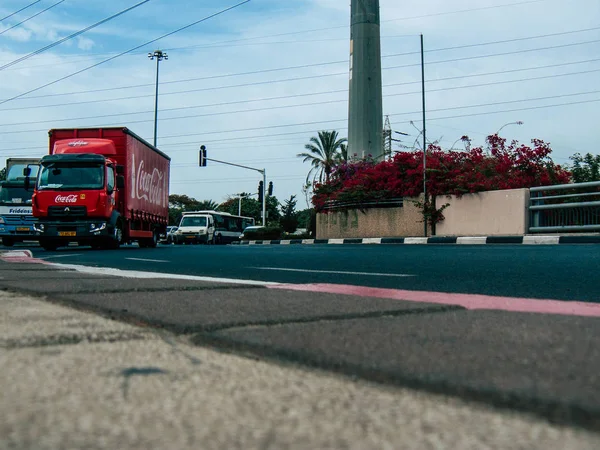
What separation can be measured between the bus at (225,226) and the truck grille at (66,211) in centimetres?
2301

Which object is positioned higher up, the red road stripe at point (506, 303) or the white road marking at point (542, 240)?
the white road marking at point (542, 240)

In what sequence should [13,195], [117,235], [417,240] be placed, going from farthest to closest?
[13,195] → [417,240] → [117,235]

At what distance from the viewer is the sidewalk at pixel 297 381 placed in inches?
37.1

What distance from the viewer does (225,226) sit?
43.2 meters

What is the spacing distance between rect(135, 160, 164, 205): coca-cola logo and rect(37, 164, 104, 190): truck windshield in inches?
101

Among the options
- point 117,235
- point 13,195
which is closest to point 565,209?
point 117,235

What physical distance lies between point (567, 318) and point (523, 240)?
13028 mm

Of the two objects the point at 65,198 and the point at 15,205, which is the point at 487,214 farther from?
the point at 15,205

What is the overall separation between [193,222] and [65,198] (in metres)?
22.7

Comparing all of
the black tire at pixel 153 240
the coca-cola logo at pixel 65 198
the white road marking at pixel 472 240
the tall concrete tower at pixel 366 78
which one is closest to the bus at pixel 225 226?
the tall concrete tower at pixel 366 78

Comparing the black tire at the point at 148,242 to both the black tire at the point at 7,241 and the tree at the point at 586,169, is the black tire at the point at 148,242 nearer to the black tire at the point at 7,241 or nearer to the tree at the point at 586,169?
the black tire at the point at 7,241

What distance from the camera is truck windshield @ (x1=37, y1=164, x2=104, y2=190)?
16172 mm

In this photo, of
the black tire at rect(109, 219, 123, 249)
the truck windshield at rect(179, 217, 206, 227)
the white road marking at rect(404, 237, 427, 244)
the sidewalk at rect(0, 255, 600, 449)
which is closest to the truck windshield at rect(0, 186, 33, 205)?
the black tire at rect(109, 219, 123, 249)

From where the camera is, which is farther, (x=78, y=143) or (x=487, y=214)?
(x=487, y=214)
